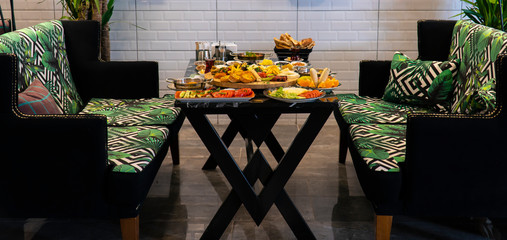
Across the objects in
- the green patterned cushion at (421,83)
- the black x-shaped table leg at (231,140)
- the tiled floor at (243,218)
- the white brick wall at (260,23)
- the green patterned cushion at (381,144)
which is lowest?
the tiled floor at (243,218)

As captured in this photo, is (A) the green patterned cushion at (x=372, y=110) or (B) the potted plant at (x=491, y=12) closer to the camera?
(A) the green patterned cushion at (x=372, y=110)

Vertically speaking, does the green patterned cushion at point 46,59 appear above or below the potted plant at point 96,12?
below

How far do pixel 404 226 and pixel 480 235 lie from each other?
14.5 inches

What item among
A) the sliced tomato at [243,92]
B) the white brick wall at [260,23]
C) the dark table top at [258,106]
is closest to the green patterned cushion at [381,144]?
the dark table top at [258,106]

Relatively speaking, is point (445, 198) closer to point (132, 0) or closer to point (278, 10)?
point (278, 10)

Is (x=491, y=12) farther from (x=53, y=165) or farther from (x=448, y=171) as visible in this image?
(x=53, y=165)

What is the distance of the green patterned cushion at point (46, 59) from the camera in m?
3.06

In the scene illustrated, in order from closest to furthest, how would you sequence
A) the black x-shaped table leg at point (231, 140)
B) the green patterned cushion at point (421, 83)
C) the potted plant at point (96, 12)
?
the green patterned cushion at point (421, 83) → the black x-shaped table leg at point (231, 140) → the potted plant at point (96, 12)

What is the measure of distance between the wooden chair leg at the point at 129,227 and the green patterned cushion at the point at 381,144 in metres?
1.06

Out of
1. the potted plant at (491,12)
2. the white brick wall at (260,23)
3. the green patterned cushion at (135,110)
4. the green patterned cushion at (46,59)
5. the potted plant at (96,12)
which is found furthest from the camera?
the white brick wall at (260,23)

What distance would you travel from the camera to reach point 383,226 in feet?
8.73

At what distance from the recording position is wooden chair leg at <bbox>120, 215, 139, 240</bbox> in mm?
2617

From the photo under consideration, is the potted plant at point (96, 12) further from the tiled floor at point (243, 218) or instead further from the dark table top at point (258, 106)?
the dark table top at point (258, 106)

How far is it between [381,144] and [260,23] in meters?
2.71
